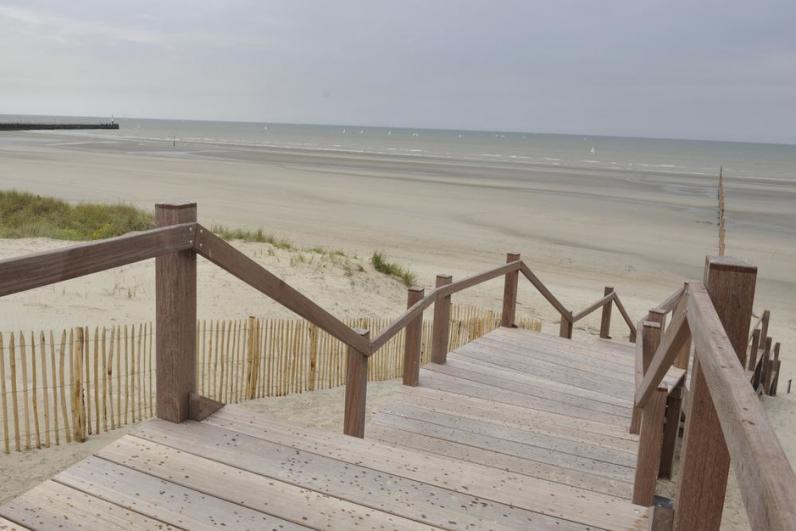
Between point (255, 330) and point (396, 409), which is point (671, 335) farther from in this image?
point (255, 330)

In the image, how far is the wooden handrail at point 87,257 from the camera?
197cm

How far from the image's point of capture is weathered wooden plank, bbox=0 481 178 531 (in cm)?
227

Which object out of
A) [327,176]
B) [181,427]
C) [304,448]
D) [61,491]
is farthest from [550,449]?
[327,176]

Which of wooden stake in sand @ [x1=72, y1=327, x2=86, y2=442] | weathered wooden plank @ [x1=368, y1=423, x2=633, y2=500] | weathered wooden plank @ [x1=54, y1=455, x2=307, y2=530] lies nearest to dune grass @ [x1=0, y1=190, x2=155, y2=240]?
wooden stake in sand @ [x1=72, y1=327, x2=86, y2=442]

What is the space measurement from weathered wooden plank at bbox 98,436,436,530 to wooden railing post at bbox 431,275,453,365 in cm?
339

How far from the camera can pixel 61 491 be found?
247 cm

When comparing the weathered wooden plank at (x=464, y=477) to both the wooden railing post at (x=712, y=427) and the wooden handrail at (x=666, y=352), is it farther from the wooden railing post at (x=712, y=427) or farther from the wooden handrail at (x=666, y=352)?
the wooden railing post at (x=712, y=427)

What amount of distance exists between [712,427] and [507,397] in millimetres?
3777

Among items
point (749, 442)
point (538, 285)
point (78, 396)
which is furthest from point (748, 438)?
point (538, 285)

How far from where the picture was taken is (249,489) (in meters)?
2.65

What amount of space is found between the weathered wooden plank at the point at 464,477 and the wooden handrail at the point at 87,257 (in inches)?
36.6

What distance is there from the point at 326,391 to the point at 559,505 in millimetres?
5388

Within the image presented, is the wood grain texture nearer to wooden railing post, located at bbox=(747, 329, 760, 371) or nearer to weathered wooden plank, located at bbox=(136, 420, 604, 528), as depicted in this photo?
weathered wooden plank, located at bbox=(136, 420, 604, 528)

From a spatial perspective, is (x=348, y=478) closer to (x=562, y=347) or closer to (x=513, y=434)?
(x=513, y=434)
